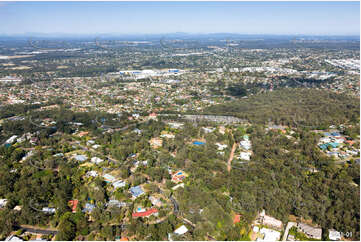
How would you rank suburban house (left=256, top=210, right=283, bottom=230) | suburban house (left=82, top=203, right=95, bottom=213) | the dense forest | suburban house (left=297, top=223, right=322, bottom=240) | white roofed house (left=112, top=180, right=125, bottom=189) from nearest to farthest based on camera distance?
suburban house (left=297, top=223, right=322, bottom=240)
suburban house (left=256, top=210, right=283, bottom=230)
suburban house (left=82, top=203, right=95, bottom=213)
white roofed house (left=112, top=180, right=125, bottom=189)
the dense forest

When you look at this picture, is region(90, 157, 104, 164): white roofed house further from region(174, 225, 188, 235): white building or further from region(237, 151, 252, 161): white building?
region(237, 151, 252, 161): white building

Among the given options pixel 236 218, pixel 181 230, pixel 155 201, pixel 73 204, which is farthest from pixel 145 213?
pixel 236 218

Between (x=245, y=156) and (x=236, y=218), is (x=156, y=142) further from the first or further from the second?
(x=236, y=218)

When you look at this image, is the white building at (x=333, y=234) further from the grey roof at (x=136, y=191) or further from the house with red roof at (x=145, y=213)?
the grey roof at (x=136, y=191)

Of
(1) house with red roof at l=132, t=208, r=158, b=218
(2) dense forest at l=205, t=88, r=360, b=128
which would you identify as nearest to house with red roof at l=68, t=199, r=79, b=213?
(1) house with red roof at l=132, t=208, r=158, b=218

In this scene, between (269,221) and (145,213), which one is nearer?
(269,221)

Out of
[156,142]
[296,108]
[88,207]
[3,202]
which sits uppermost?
[296,108]

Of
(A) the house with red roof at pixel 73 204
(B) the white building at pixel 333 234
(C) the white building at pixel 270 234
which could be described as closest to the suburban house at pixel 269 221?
(C) the white building at pixel 270 234

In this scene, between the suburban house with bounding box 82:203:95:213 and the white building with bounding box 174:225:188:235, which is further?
the suburban house with bounding box 82:203:95:213

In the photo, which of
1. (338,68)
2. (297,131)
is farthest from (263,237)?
(338,68)

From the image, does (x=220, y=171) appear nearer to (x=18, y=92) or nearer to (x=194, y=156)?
(x=194, y=156)

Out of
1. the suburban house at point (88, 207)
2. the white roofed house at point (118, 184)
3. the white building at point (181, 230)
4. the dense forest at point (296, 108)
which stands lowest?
the suburban house at point (88, 207)
